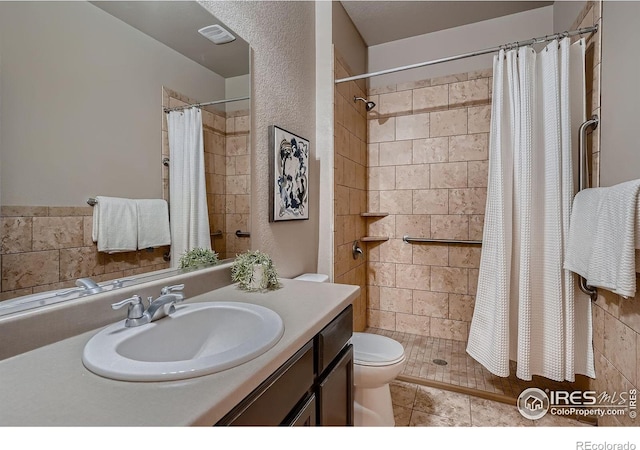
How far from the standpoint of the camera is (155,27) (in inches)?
41.0

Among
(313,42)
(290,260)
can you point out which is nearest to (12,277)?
(290,260)

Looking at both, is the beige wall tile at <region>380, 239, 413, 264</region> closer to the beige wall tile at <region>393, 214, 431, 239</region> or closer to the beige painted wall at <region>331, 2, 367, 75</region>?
the beige wall tile at <region>393, 214, 431, 239</region>

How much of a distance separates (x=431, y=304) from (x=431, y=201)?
908 mm

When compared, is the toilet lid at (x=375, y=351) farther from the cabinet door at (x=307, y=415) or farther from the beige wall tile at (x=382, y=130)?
the beige wall tile at (x=382, y=130)

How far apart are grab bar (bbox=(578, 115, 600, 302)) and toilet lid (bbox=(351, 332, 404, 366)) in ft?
3.23

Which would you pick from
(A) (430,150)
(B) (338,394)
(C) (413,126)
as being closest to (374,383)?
(B) (338,394)

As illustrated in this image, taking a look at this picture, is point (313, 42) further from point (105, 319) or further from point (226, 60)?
point (105, 319)

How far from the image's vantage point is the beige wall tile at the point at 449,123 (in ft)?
8.26

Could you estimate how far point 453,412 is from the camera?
68.4 inches

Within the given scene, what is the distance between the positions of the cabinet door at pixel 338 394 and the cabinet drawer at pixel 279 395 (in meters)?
0.11

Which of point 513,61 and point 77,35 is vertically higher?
point 513,61

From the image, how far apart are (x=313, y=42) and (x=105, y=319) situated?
6.77 feet

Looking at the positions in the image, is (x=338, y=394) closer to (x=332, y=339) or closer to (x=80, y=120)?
(x=332, y=339)

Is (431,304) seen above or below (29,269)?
below
